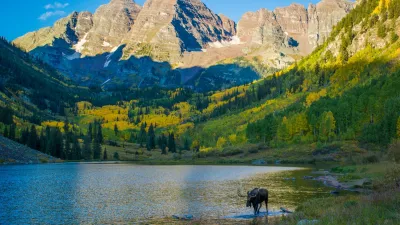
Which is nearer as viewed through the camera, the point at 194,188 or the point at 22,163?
the point at 194,188

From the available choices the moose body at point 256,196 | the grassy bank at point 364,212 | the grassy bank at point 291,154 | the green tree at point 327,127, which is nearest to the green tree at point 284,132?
the grassy bank at point 291,154

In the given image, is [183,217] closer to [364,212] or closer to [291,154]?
[364,212]

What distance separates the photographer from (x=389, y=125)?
124m

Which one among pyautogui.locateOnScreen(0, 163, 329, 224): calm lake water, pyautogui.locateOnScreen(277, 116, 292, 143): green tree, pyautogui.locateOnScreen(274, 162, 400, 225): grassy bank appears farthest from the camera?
pyautogui.locateOnScreen(277, 116, 292, 143): green tree

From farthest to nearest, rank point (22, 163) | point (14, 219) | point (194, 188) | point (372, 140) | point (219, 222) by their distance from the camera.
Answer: point (22, 163) < point (372, 140) < point (194, 188) < point (14, 219) < point (219, 222)

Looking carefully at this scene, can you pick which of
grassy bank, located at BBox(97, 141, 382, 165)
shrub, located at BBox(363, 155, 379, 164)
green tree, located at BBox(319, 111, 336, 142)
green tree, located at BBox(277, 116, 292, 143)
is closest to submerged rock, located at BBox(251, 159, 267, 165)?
grassy bank, located at BBox(97, 141, 382, 165)

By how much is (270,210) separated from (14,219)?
1189 inches

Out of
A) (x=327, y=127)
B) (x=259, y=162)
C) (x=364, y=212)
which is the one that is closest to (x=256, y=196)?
(x=364, y=212)

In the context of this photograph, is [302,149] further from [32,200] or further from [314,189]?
[32,200]

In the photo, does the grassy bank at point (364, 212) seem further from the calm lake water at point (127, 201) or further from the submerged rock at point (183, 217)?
the submerged rock at point (183, 217)

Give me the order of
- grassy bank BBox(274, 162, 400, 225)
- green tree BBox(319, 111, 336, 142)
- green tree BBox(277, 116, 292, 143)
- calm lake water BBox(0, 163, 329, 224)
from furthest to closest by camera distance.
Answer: green tree BBox(277, 116, 292, 143), green tree BBox(319, 111, 336, 142), calm lake water BBox(0, 163, 329, 224), grassy bank BBox(274, 162, 400, 225)

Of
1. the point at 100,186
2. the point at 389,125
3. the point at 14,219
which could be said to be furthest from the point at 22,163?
the point at 389,125

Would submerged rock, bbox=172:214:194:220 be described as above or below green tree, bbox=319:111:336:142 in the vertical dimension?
below

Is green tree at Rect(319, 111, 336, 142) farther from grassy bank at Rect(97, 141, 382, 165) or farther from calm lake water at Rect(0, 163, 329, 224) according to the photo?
calm lake water at Rect(0, 163, 329, 224)
